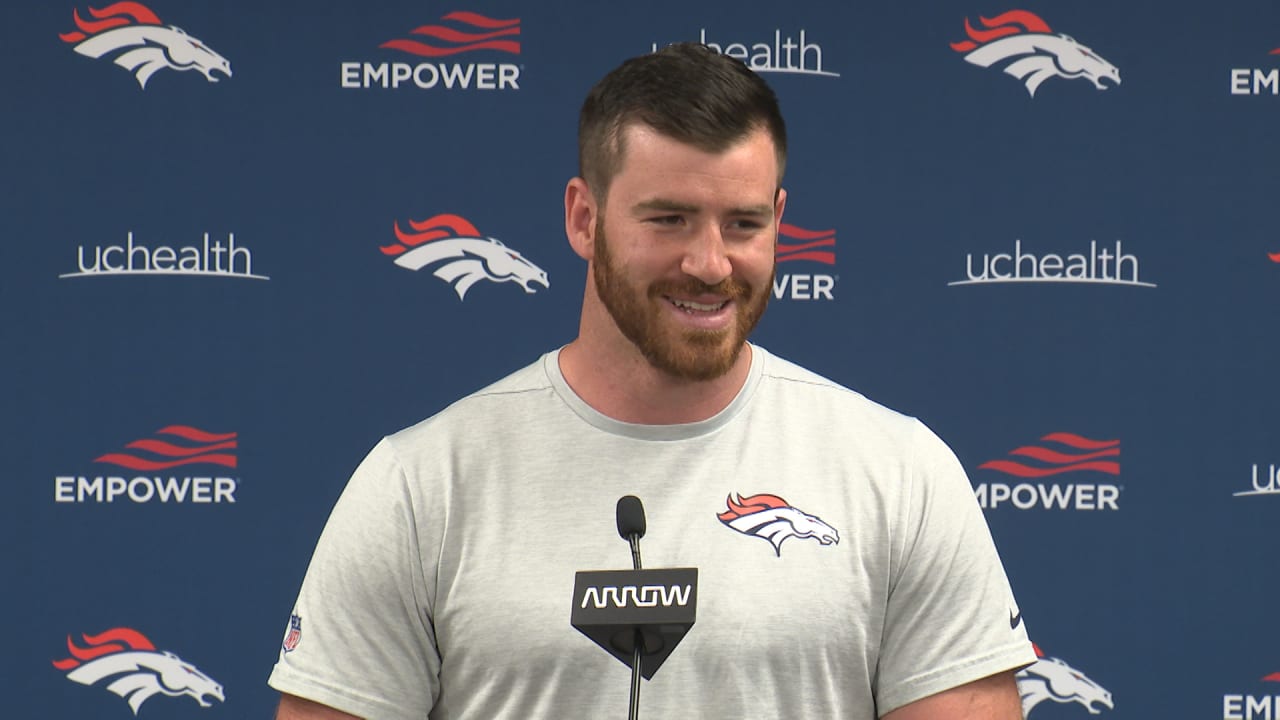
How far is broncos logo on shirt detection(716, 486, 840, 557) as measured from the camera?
1.37 metres

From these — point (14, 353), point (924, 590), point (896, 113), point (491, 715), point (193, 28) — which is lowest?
point (491, 715)

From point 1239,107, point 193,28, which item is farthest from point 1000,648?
point 193,28

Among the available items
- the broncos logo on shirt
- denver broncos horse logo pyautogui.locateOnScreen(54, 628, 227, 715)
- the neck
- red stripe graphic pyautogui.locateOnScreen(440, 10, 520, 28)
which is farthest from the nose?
denver broncos horse logo pyautogui.locateOnScreen(54, 628, 227, 715)

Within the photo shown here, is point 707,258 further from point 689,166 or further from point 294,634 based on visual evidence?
point 294,634

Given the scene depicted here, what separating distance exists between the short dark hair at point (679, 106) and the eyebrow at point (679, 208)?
0.20 ft

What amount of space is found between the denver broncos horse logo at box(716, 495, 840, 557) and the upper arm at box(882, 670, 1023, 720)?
0.19 meters

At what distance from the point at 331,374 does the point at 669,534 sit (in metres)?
1.36

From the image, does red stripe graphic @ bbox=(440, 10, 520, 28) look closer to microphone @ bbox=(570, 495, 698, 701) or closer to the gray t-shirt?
the gray t-shirt

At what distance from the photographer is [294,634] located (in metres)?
1.41

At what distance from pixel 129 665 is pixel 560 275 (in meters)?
1.10

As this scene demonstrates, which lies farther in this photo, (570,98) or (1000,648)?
(570,98)

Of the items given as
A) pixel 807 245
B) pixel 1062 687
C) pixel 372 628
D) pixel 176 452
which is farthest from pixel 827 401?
pixel 176 452

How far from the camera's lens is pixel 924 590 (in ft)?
4.54

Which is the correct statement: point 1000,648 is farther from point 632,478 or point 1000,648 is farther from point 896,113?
point 896,113
